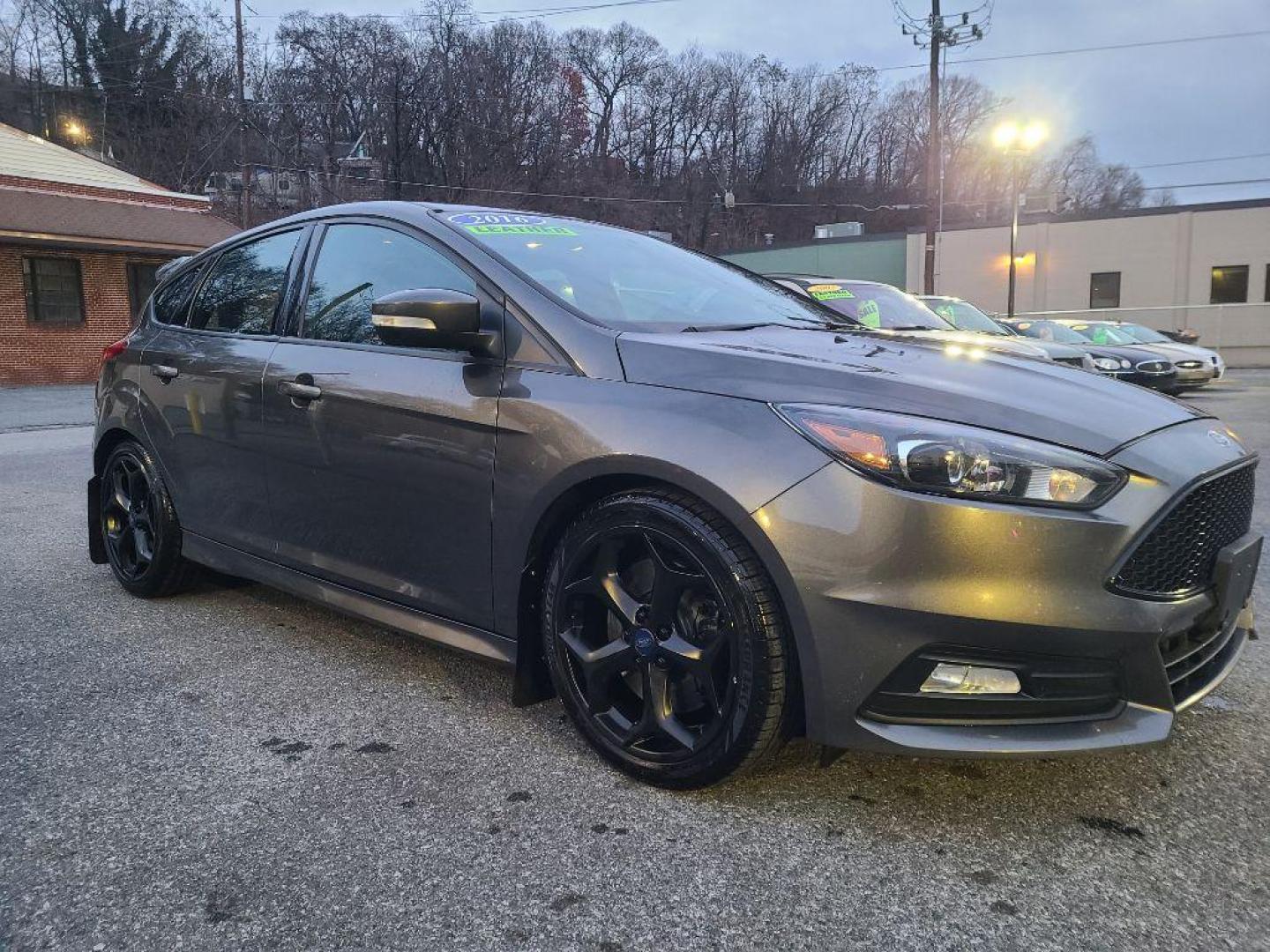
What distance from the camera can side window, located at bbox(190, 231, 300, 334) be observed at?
11.6ft

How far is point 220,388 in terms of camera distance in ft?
11.6

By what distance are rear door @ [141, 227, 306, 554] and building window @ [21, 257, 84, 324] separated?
21134mm

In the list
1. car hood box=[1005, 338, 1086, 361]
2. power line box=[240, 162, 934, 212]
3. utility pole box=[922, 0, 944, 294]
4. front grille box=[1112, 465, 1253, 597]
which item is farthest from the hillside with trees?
front grille box=[1112, 465, 1253, 597]

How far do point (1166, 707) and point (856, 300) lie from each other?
273 inches

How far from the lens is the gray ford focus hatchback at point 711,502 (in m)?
2.00

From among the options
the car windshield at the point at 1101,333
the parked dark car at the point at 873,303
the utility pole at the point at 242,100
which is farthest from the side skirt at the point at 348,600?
the utility pole at the point at 242,100

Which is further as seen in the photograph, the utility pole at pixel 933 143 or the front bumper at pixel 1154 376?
the utility pole at pixel 933 143

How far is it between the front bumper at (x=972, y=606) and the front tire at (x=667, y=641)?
116mm

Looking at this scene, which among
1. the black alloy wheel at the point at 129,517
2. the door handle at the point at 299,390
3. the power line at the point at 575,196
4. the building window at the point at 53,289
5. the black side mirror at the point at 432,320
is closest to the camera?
the black side mirror at the point at 432,320

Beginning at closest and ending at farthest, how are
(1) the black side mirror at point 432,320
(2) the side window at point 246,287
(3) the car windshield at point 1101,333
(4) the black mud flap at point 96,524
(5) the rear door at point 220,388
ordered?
1. (1) the black side mirror at point 432,320
2. (5) the rear door at point 220,388
3. (2) the side window at point 246,287
4. (4) the black mud flap at point 96,524
5. (3) the car windshield at point 1101,333

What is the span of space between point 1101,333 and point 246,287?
18.1 m

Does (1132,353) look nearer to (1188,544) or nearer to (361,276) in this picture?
(1188,544)

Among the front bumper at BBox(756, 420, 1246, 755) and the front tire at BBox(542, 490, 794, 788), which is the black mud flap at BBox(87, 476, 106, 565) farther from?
the front bumper at BBox(756, 420, 1246, 755)

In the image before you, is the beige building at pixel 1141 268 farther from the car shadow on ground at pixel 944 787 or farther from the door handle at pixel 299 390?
the door handle at pixel 299 390
